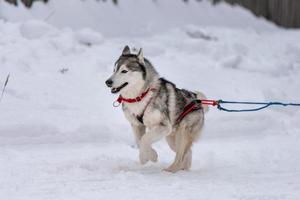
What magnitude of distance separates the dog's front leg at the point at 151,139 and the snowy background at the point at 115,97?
0.46ft

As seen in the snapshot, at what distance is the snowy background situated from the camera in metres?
6.22

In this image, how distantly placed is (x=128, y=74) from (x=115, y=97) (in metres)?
3.27

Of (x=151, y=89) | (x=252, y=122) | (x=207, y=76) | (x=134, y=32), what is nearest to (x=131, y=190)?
(x=151, y=89)

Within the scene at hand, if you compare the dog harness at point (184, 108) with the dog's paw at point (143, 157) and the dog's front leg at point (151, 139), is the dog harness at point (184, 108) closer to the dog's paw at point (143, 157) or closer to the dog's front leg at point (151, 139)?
the dog's front leg at point (151, 139)

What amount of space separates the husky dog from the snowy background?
0.29 metres

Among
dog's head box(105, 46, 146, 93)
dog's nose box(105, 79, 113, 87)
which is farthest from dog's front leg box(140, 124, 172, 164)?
dog's nose box(105, 79, 113, 87)

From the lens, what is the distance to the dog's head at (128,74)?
6.79m

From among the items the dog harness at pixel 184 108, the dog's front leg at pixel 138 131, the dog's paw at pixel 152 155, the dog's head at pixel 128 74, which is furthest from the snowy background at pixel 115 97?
the dog's head at pixel 128 74

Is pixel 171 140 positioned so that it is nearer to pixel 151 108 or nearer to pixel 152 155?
pixel 152 155

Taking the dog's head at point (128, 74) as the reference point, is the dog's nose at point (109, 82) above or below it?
below

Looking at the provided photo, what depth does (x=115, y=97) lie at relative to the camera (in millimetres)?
10125

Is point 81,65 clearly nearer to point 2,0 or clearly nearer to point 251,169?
point 2,0

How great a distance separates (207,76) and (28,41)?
9.77 feet

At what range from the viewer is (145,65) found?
706cm
